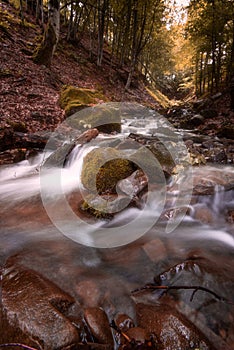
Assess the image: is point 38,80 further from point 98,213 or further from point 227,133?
point 98,213

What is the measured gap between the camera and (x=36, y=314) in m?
1.87

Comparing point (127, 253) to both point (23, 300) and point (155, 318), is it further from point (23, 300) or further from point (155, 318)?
point (23, 300)

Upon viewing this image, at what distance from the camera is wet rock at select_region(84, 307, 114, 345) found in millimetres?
1844

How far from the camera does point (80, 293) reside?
7.46 feet

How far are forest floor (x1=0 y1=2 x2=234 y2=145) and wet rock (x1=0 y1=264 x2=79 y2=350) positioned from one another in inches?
214

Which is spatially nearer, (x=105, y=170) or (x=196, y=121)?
(x=105, y=170)

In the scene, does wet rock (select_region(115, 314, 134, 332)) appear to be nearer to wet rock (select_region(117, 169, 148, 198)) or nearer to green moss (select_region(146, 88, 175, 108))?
wet rock (select_region(117, 169, 148, 198))

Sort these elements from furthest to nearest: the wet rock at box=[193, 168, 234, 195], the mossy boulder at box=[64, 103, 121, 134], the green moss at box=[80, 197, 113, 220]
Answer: the mossy boulder at box=[64, 103, 121, 134] < the wet rock at box=[193, 168, 234, 195] < the green moss at box=[80, 197, 113, 220]

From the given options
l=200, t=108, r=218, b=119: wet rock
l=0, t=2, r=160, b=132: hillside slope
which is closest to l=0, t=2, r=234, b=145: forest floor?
l=0, t=2, r=160, b=132: hillside slope

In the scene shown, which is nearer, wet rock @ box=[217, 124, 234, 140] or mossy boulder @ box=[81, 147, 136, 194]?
mossy boulder @ box=[81, 147, 136, 194]

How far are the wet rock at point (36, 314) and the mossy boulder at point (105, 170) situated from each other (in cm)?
225

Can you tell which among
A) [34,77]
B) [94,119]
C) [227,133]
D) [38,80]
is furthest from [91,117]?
[227,133]

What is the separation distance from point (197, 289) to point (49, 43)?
13101 millimetres

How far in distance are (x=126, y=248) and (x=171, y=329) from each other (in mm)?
1360
